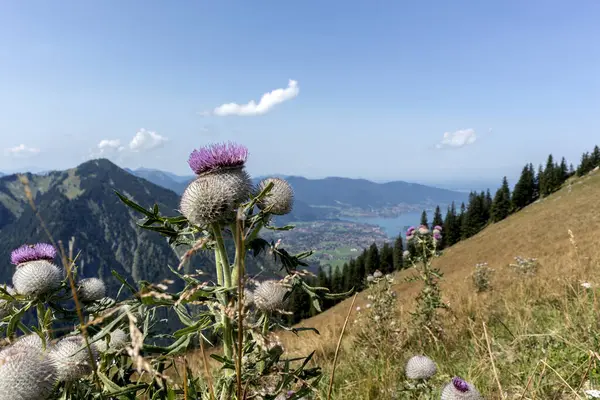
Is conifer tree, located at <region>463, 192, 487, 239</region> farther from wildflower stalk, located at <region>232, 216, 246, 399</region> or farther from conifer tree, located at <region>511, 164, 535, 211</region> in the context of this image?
wildflower stalk, located at <region>232, 216, 246, 399</region>

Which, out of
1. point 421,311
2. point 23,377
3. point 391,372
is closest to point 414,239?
point 421,311

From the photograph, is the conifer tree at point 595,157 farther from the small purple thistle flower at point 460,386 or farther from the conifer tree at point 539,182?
the small purple thistle flower at point 460,386

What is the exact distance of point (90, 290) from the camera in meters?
3.44

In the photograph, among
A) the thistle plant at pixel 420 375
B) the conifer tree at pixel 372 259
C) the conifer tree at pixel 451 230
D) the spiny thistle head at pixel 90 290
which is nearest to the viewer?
the spiny thistle head at pixel 90 290

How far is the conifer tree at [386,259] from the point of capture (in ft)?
282

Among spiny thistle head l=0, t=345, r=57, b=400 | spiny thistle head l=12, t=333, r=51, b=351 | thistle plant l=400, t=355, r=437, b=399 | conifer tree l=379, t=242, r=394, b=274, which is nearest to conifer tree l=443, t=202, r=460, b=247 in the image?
conifer tree l=379, t=242, r=394, b=274

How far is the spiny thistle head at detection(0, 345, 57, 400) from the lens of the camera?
2.09 m

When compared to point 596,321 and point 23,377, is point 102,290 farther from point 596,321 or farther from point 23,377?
point 596,321

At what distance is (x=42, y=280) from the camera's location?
3.29 metres

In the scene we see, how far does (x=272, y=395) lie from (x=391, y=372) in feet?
11.2

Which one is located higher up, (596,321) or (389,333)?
(596,321)

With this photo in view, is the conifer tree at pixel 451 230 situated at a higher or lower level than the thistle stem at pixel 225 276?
lower

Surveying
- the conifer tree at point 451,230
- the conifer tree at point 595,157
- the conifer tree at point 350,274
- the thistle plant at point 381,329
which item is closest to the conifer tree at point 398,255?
the conifer tree at point 350,274

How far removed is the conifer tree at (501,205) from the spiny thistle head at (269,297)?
304 ft
